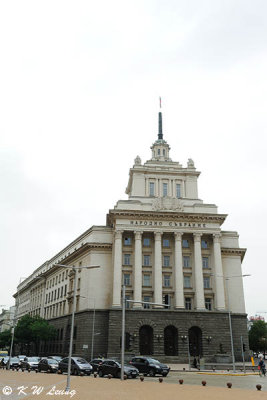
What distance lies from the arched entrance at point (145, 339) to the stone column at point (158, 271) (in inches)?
183

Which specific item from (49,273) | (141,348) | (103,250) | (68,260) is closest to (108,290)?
(103,250)

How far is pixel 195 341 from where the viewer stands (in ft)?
193

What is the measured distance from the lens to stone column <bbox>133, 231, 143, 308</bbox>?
2327 inches

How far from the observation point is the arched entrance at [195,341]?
57950mm

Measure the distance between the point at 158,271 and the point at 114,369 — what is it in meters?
27.8

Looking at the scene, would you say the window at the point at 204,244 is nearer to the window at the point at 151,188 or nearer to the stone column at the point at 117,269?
the window at the point at 151,188

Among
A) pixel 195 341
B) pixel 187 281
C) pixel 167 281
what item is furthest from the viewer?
pixel 187 281

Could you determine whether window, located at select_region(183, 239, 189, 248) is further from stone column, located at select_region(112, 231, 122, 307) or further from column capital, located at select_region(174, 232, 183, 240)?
stone column, located at select_region(112, 231, 122, 307)

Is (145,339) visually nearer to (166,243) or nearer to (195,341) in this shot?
(195,341)

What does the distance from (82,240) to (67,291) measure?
1075cm

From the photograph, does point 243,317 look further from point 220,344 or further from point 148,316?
point 148,316

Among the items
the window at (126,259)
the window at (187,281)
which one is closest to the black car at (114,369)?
the window at (126,259)

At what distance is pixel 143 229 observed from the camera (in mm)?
63000

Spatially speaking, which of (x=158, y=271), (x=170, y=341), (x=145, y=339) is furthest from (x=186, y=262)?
(x=145, y=339)
